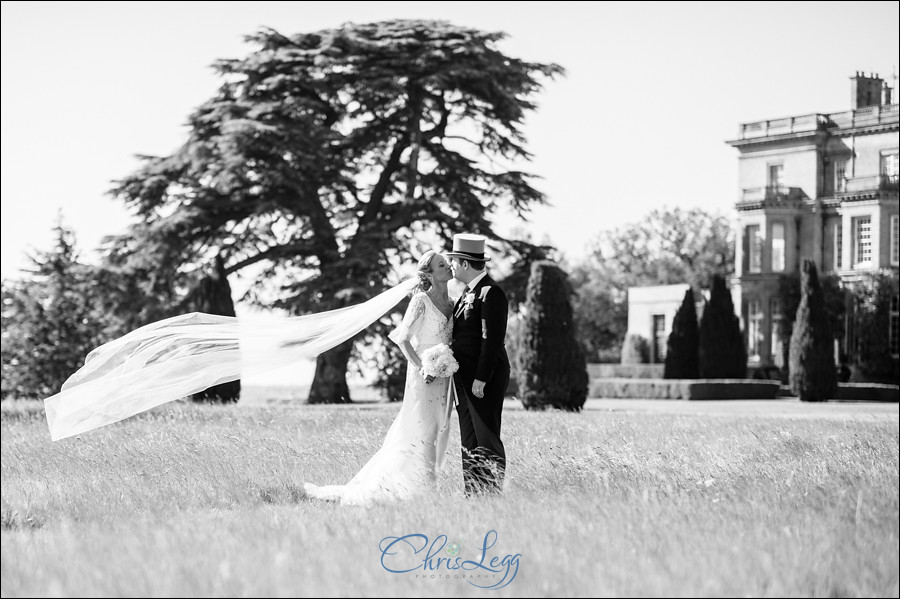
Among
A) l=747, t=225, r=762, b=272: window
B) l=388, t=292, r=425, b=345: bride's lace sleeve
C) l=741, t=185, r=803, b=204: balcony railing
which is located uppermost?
l=741, t=185, r=803, b=204: balcony railing

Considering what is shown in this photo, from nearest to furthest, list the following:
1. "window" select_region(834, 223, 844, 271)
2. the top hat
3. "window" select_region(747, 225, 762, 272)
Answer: the top hat < "window" select_region(834, 223, 844, 271) < "window" select_region(747, 225, 762, 272)

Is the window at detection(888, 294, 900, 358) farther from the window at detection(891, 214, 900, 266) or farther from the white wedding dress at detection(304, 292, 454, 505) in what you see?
the white wedding dress at detection(304, 292, 454, 505)

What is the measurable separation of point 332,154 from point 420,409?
22.3 m

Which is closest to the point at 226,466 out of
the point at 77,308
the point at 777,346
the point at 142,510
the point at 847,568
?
the point at 142,510

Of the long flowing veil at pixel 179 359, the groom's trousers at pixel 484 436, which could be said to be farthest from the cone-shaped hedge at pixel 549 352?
the groom's trousers at pixel 484 436

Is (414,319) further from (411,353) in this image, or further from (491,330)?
(491,330)

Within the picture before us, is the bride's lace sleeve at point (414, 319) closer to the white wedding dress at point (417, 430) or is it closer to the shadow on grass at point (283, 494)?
the white wedding dress at point (417, 430)

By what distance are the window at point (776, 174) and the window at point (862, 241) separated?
5536 mm

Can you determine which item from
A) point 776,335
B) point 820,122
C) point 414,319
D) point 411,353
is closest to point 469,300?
point 414,319

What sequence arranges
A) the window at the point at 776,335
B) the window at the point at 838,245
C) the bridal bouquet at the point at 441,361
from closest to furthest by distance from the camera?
the bridal bouquet at the point at 441,361, the window at the point at 776,335, the window at the point at 838,245

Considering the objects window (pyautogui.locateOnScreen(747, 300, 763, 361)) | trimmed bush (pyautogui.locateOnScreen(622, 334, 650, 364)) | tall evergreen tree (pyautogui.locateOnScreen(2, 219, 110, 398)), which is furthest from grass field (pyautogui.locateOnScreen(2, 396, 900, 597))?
window (pyautogui.locateOnScreen(747, 300, 763, 361))

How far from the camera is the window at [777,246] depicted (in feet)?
180

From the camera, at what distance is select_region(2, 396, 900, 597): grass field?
5379 mm

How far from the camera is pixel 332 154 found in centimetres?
3069
